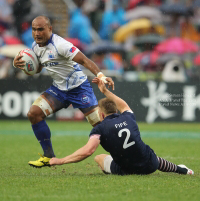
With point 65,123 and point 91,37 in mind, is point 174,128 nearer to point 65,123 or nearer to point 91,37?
point 65,123

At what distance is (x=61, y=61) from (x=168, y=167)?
7.01ft

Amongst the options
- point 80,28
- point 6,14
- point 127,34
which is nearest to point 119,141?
point 80,28

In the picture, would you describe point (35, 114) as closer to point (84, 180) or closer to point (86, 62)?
point (86, 62)

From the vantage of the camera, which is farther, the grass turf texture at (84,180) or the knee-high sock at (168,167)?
the knee-high sock at (168,167)

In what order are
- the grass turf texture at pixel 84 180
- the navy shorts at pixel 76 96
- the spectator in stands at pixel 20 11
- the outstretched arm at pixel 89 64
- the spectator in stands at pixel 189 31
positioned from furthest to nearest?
1. the spectator in stands at pixel 189 31
2. the spectator in stands at pixel 20 11
3. the navy shorts at pixel 76 96
4. the outstretched arm at pixel 89 64
5. the grass turf texture at pixel 84 180

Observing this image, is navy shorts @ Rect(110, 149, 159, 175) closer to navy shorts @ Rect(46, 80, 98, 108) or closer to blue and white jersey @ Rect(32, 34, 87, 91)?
navy shorts @ Rect(46, 80, 98, 108)

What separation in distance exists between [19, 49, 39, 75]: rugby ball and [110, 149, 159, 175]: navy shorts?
1853 mm

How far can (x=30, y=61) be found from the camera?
6.78m

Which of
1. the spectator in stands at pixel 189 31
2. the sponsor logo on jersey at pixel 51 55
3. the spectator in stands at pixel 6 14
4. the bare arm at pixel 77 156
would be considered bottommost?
the bare arm at pixel 77 156

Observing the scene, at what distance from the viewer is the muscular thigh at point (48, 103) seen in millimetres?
6734

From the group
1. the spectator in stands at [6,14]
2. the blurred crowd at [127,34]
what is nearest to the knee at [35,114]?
the blurred crowd at [127,34]

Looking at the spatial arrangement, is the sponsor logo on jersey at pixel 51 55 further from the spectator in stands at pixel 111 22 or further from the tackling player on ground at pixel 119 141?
the spectator in stands at pixel 111 22

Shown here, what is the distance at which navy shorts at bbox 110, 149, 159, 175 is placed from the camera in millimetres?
5781

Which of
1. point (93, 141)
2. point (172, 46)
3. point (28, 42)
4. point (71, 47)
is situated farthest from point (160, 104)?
point (93, 141)
